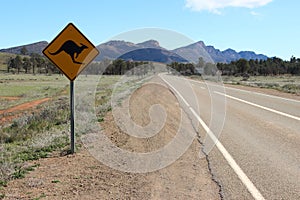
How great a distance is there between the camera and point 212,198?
16.9 ft

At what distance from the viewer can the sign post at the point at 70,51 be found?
24.9 feet

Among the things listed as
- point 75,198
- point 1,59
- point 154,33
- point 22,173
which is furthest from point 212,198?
point 1,59

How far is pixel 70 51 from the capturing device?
7680 mm

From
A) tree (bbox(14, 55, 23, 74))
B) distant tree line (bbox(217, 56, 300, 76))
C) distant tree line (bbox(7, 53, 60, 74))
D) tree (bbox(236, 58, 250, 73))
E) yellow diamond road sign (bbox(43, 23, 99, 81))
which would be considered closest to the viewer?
A: yellow diamond road sign (bbox(43, 23, 99, 81))

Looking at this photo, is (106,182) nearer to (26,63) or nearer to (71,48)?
(71,48)

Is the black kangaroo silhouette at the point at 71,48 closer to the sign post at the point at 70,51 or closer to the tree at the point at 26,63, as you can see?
the sign post at the point at 70,51

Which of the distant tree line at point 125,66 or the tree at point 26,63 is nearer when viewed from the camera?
the distant tree line at point 125,66

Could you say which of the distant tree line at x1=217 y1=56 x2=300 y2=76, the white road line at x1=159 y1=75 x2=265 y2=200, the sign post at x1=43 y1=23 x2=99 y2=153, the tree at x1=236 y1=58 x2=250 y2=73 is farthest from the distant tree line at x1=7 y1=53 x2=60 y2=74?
the sign post at x1=43 y1=23 x2=99 y2=153

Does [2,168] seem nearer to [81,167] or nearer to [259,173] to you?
[81,167]

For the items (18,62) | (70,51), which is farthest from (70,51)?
(18,62)

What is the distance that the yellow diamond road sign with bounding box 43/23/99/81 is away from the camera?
759 centimetres

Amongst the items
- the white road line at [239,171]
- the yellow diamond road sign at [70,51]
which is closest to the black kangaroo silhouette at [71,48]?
the yellow diamond road sign at [70,51]

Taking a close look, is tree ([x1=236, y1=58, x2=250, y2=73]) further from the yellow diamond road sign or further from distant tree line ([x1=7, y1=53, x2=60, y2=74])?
the yellow diamond road sign

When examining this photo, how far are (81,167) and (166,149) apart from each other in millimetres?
2250
